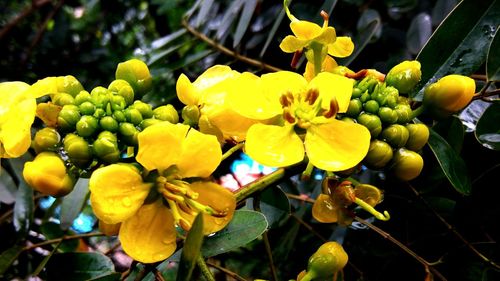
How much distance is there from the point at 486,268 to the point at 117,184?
0.72 m

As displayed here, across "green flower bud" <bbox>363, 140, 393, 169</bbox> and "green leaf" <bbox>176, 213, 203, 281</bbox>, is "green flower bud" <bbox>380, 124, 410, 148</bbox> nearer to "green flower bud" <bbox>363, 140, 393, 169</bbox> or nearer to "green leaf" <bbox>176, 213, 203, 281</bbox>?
"green flower bud" <bbox>363, 140, 393, 169</bbox>

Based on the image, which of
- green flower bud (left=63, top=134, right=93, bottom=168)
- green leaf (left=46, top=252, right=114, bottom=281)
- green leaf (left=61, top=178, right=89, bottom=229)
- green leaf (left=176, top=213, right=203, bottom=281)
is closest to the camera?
green leaf (left=176, top=213, right=203, bottom=281)

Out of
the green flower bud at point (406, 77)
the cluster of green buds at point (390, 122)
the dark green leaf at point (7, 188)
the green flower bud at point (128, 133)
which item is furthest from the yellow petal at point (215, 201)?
the dark green leaf at point (7, 188)

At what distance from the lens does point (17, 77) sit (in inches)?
86.2

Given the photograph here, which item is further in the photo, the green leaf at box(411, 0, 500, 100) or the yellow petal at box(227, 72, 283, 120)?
the green leaf at box(411, 0, 500, 100)

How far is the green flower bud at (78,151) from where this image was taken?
29.5 inches

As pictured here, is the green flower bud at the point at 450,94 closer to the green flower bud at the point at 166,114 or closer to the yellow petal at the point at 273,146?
the yellow petal at the point at 273,146

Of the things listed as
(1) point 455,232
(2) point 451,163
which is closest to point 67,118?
(2) point 451,163

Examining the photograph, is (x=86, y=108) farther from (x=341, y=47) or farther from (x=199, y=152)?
(x=341, y=47)

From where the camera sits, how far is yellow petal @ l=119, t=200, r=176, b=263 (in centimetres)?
74

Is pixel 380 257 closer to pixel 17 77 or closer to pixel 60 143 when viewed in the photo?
pixel 60 143

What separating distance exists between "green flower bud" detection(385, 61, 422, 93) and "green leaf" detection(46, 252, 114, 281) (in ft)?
1.93

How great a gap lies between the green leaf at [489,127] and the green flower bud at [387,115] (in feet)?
0.61

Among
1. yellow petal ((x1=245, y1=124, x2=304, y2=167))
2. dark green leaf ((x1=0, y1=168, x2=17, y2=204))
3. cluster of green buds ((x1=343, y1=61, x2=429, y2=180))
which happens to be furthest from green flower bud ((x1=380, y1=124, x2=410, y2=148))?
dark green leaf ((x1=0, y1=168, x2=17, y2=204))
